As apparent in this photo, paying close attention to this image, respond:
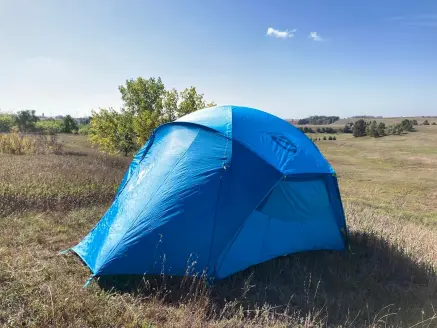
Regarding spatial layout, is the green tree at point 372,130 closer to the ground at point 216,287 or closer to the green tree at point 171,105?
the green tree at point 171,105

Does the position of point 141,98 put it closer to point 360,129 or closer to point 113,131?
point 113,131

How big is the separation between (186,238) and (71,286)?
1.37 meters

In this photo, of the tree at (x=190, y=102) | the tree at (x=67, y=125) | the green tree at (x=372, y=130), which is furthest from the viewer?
the green tree at (x=372, y=130)

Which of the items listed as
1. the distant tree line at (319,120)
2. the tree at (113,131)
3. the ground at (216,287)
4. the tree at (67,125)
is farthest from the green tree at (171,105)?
the distant tree line at (319,120)

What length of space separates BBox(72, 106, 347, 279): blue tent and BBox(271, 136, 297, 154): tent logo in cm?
2

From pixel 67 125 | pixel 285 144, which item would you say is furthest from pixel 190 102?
pixel 67 125

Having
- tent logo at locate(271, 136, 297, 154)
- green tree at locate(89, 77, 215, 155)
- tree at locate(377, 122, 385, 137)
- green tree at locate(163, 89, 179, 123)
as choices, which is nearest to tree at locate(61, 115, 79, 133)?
green tree at locate(89, 77, 215, 155)

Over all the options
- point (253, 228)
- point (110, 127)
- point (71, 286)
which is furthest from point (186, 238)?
point (110, 127)

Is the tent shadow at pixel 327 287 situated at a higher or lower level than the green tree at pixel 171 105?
lower

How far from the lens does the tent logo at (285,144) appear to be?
4.77 meters

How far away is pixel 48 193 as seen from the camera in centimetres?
752

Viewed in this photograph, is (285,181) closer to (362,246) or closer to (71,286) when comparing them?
(362,246)

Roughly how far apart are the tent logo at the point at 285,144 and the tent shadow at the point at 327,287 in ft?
5.36

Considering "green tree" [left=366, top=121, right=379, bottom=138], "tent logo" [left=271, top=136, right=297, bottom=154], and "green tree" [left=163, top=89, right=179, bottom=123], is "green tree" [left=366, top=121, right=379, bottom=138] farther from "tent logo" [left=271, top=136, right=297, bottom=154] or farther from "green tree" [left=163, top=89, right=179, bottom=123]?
"tent logo" [left=271, top=136, right=297, bottom=154]
